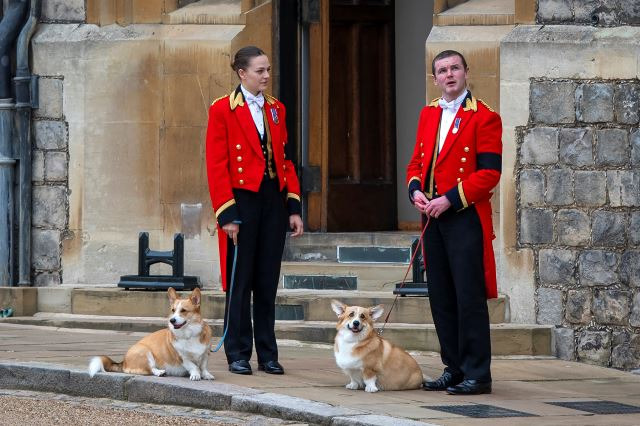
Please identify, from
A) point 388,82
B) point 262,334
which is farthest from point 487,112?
point 388,82

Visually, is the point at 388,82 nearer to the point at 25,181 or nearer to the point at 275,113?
the point at 25,181

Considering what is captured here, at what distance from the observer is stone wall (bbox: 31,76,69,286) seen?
13047mm

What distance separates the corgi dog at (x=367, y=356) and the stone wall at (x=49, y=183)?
4.56 meters

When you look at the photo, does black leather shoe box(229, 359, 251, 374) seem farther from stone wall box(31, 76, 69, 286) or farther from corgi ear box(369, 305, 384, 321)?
stone wall box(31, 76, 69, 286)

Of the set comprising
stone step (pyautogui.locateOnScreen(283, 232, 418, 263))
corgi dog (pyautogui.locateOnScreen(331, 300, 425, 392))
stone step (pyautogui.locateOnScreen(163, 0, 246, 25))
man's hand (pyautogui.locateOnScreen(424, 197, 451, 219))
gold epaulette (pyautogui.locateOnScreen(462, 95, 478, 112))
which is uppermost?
stone step (pyautogui.locateOnScreen(163, 0, 246, 25))

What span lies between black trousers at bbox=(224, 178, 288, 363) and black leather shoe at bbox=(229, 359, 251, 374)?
4 cm

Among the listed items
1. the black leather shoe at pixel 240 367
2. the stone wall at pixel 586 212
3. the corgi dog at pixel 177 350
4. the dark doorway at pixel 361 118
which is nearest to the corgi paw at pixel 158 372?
the corgi dog at pixel 177 350

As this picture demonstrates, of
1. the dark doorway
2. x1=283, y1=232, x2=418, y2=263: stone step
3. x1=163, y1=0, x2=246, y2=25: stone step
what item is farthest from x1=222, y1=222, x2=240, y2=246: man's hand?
the dark doorway

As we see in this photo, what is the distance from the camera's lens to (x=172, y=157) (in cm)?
1284

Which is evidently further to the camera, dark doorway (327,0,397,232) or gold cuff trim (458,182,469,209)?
dark doorway (327,0,397,232)

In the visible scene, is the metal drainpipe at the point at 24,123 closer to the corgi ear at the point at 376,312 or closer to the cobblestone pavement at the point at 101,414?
the cobblestone pavement at the point at 101,414

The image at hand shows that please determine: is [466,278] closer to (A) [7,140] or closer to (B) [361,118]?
(A) [7,140]

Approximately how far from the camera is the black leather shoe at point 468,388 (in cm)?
902

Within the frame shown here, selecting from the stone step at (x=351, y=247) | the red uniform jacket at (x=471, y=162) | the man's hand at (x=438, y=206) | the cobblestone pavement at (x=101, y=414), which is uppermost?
the red uniform jacket at (x=471, y=162)
